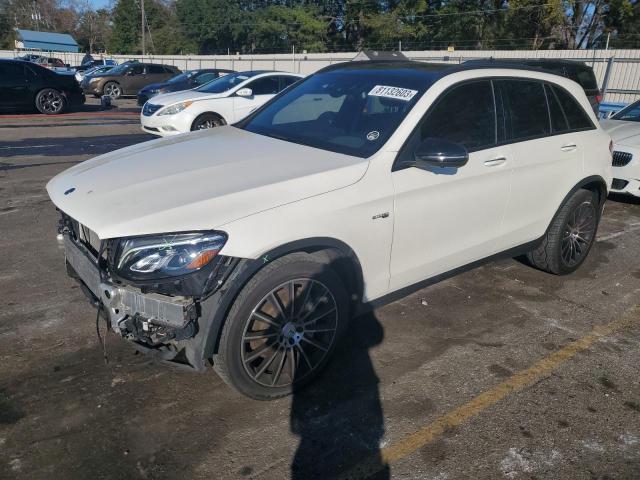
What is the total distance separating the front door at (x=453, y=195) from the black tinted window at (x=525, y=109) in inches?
7.0

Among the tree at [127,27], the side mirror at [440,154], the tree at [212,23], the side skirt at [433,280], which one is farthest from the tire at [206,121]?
the tree at [127,27]

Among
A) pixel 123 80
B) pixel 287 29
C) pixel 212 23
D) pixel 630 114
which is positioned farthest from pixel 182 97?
pixel 212 23

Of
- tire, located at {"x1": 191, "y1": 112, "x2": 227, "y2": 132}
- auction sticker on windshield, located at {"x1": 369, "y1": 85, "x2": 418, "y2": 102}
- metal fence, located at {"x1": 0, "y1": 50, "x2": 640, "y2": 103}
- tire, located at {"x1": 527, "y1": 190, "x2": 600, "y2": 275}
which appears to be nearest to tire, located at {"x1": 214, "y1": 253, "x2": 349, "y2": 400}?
auction sticker on windshield, located at {"x1": 369, "y1": 85, "x2": 418, "y2": 102}

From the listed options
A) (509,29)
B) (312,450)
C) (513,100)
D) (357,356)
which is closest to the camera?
(312,450)

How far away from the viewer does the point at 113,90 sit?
72.2ft

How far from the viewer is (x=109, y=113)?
57.3 feet

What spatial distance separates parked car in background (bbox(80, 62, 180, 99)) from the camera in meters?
21.7

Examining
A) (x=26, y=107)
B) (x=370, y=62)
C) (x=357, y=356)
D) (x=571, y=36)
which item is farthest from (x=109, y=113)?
(x=571, y=36)

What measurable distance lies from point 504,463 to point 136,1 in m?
84.0

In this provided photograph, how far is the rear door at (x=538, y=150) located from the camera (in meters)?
4.07

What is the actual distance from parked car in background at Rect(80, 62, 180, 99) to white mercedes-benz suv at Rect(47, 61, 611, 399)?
19495 mm

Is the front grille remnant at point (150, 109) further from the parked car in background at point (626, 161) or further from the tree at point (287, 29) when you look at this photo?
the tree at point (287, 29)

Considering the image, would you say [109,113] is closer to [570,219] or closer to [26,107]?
[26,107]

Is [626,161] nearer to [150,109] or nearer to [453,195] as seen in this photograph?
[453,195]
